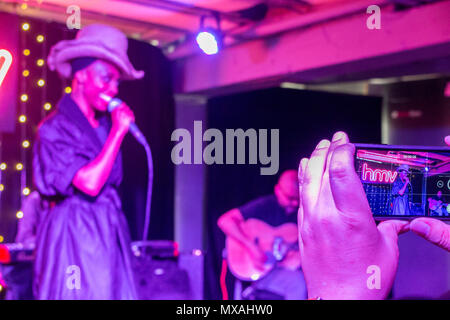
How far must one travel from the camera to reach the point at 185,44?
3881 millimetres

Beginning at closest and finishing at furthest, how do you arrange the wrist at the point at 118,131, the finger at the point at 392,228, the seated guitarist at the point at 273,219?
the finger at the point at 392,228 < the wrist at the point at 118,131 < the seated guitarist at the point at 273,219

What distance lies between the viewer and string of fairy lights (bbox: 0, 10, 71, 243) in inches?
124

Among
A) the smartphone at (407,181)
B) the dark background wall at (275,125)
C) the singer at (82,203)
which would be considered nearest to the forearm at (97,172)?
the singer at (82,203)

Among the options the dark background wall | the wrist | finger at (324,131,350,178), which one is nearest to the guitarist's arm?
the dark background wall

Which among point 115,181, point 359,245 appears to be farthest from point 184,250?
point 359,245

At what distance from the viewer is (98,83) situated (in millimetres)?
1997

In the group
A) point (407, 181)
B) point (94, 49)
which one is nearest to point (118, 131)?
point (94, 49)

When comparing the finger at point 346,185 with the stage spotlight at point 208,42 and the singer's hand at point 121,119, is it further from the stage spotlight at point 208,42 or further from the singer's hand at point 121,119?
the stage spotlight at point 208,42

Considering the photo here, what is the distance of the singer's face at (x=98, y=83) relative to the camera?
199 cm

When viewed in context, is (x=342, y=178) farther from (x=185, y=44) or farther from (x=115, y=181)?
(x=185, y=44)

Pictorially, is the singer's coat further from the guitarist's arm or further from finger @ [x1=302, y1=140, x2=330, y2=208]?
the guitarist's arm

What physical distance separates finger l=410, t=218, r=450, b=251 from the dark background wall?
3094mm

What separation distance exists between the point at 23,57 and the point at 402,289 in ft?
9.51

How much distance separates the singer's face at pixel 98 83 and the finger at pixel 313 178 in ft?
4.96
